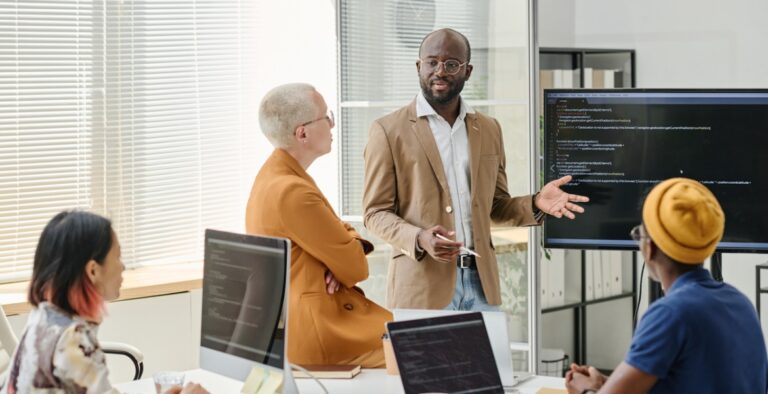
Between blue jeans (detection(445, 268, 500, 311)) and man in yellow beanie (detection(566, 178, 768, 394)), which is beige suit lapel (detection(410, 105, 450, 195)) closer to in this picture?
blue jeans (detection(445, 268, 500, 311))

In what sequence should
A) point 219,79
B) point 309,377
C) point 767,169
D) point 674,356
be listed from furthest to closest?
point 219,79 < point 767,169 < point 309,377 < point 674,356

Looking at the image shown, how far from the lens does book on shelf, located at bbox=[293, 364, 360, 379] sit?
281 cm

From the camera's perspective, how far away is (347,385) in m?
2.75

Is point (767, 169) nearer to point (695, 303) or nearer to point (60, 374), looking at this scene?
point (695, 303)

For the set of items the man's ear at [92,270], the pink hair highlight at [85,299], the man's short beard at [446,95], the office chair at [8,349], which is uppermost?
the man's short beard at [446,95]

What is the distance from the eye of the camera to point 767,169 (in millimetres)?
3479

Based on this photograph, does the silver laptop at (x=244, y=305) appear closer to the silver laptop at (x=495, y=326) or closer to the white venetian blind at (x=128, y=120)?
the silver laptop at (x=495, y=326)

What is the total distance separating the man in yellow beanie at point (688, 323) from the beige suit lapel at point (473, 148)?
147cm

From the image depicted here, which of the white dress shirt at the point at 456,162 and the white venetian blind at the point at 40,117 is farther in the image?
the white venetian blind at the point at 40,117

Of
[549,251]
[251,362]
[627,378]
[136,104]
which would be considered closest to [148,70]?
[136,104]

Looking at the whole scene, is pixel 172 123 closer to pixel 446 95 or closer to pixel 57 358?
pixel 446 95

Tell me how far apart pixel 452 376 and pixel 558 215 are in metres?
1.34

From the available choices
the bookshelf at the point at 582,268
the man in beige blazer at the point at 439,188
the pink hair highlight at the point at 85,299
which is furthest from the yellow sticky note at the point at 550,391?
the bookshelf at the point at 582,268

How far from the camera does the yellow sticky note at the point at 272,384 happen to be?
7.82 feet
